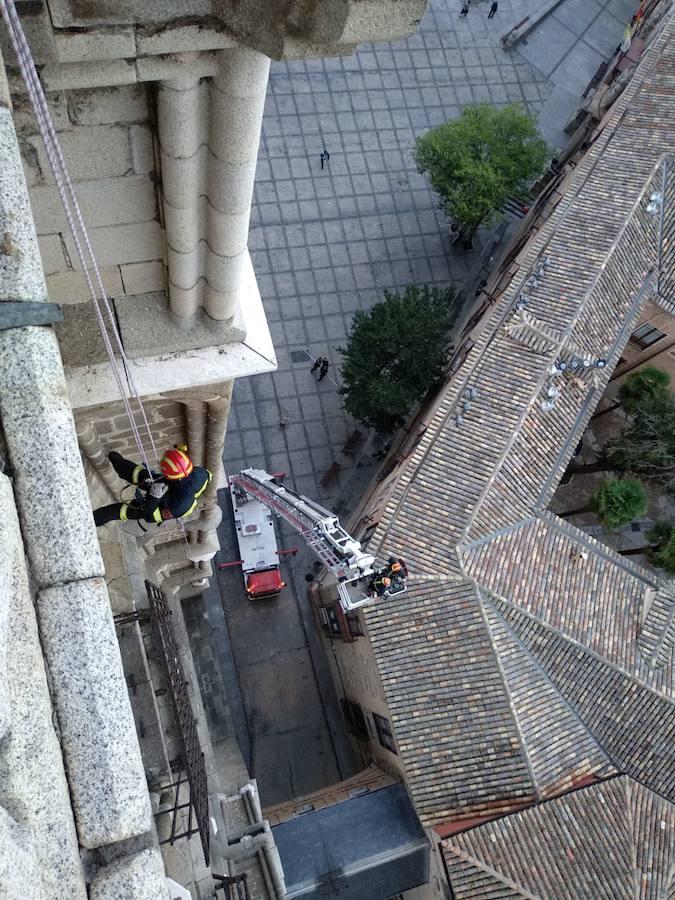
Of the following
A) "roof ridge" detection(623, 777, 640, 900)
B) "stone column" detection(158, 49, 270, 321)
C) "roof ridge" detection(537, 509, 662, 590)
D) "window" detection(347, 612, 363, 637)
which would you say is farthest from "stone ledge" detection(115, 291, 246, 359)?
"roof ridge" detection(623, 777, 640, 900)

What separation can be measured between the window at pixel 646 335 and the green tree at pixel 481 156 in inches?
258

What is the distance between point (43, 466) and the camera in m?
4.49

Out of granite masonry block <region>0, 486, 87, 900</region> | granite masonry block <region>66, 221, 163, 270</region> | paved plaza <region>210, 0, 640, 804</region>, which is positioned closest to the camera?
granite masonry block <region>0, 486, 87, 900</region>

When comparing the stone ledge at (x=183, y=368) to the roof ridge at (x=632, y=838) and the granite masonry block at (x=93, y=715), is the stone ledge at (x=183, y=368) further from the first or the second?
the roof ridge at (x=632, y=838)

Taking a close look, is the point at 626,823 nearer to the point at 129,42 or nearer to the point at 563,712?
the point at 563,712

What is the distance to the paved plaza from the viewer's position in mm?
24719

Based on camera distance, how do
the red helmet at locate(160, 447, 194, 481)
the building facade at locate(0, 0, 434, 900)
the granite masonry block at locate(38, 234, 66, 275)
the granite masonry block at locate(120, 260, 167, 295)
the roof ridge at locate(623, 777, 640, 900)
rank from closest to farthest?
the building facade at locate(0, 0, 434, 900) < the granite masonry block at locate(38, 234, 66, 275) < the granite masonry block at locate(120, 260, 167, 295) < the red helmet at locate(160, 447, 194, 481) < the roof ridge at locate(623, 777, 640, 900)

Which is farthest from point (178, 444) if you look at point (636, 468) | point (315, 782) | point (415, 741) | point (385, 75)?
point (385, 75)

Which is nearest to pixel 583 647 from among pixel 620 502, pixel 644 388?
pixel 620 502

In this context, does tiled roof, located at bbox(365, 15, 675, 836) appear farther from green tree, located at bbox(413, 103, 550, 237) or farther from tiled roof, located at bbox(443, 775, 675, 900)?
green tree, located at bbox(413, 103, 550, 237)

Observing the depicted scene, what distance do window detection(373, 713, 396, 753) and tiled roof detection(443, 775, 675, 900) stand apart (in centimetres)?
307

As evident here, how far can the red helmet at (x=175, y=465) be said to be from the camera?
9.77m

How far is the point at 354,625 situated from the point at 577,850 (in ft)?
23.5

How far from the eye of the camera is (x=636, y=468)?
25.2 m
